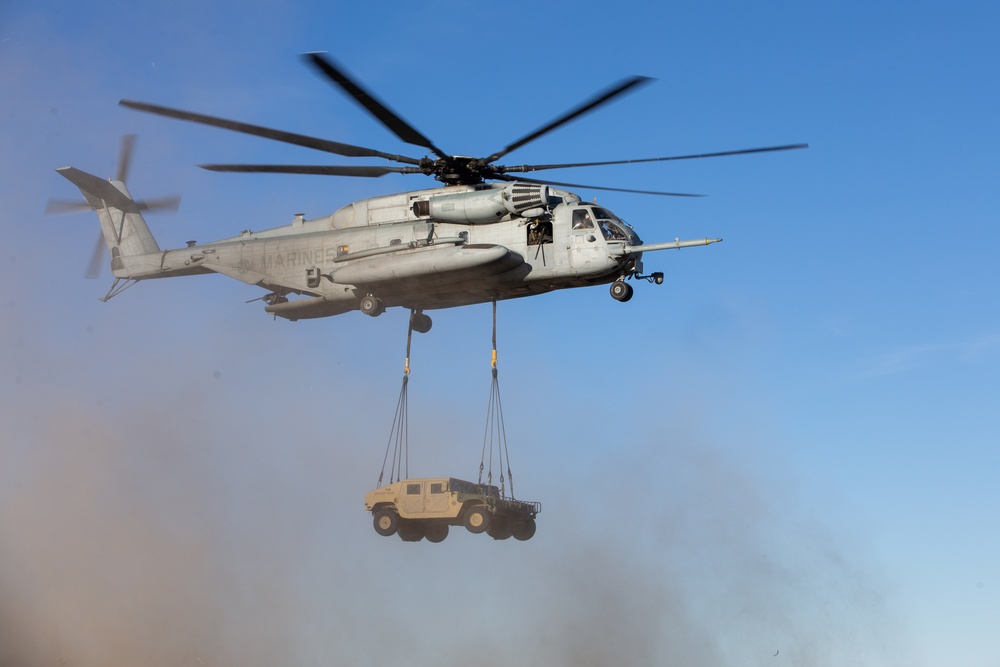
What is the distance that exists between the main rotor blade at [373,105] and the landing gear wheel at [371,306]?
3.88 m

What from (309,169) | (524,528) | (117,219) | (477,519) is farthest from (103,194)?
(524,528)

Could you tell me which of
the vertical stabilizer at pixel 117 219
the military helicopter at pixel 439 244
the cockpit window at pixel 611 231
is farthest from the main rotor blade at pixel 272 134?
the vertical stabilizer at pixel 117 219

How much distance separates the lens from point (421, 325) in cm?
2650

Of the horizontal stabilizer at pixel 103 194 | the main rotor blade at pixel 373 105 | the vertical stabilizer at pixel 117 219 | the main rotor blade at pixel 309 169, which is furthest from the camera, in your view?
the horizontal stabilizer at pixel 103 194

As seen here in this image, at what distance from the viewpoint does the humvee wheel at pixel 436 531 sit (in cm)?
2433

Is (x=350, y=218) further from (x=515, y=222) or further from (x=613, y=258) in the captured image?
(x=613, y=258)

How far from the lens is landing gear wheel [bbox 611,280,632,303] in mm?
23547

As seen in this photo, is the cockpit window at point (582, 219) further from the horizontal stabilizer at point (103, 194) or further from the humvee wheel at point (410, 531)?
the horizontal stabilizer at point (103, 194)

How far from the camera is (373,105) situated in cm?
2005

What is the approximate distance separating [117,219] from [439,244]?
10271 millimetres

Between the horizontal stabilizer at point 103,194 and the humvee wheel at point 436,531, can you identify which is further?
the horizontal stabilizer at point 103,194

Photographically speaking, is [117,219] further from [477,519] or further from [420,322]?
[477,519]

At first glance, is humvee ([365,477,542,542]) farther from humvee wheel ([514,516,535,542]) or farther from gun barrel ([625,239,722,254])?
gun barrel ([625,239,722,254])

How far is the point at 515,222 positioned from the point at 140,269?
10378mm
